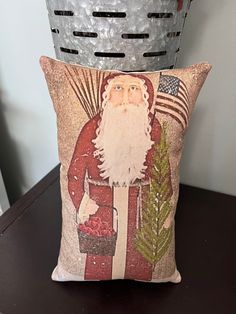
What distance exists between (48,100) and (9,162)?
1.00ft

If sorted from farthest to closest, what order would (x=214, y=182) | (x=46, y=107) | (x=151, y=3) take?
(x=46, y=107), (x=214, y=182), (x=151, y=3)

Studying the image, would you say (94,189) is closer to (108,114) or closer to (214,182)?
(108,114)

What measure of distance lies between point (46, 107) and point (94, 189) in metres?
0.54

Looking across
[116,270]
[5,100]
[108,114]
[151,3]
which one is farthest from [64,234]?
[5,100]

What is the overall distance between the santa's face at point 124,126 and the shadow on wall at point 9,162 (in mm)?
659

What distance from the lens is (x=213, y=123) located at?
79 cm

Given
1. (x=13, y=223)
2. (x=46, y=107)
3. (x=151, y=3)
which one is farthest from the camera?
(x=46, y=107)

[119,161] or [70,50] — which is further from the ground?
[70,50]

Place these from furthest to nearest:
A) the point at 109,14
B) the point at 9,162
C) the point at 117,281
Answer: the point at 9,162 < the point at 117,281 < the point at 109,14

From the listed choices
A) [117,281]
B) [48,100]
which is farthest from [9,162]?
[117,281]

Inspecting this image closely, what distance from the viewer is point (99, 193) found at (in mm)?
496

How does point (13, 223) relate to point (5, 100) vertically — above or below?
below

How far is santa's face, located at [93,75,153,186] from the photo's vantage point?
1.53 ft

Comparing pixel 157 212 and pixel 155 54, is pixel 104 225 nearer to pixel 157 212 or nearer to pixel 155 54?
pixel 157 212
